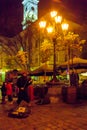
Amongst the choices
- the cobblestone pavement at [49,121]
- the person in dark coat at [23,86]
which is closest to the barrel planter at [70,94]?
the person in dark coat at [23,86]

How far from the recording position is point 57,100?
15.5m

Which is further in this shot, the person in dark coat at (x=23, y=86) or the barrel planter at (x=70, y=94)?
the barrel planter at (x=70, y=94)

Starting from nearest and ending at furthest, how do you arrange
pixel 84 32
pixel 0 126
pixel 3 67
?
pixel 0 126 < pixel 84 32 < pixel 3 67

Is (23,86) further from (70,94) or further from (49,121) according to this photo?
(49,121)

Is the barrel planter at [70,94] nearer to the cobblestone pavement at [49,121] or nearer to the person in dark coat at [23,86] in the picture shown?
the person in dark coat at [23,86]

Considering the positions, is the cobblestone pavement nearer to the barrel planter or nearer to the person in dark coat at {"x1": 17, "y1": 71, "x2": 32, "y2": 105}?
the person in dark coat at {"x1": 17, "y1": 71, "x2": 32, "y2": 105}

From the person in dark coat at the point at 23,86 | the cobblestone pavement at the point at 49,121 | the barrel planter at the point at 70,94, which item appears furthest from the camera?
the barrel planter at the point at 70,94

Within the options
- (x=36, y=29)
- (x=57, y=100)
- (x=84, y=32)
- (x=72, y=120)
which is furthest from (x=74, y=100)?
(x=84, y=32)

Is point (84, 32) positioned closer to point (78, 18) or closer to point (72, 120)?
point (78, 18)

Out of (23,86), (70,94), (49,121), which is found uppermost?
(23,86)

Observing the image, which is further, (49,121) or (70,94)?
(70,94)

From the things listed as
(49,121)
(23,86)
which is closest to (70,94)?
(23,86)

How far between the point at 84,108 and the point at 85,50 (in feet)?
117

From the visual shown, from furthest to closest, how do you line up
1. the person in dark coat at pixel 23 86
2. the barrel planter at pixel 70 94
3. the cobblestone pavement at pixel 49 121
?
the barrel planter at pixel 70 94, the person in dark coat at pixel 23 86, the cobblestone pavement at pixel 49 121
